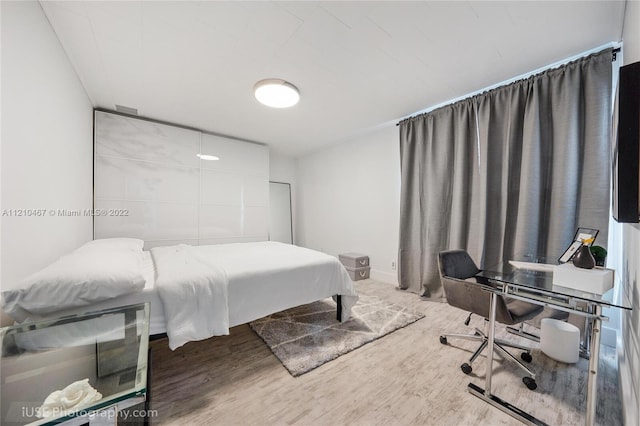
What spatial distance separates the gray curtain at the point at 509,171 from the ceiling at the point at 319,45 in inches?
11.4

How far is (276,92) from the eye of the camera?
2.52 meters

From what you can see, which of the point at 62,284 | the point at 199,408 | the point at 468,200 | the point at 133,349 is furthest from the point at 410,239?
the point at 62,284

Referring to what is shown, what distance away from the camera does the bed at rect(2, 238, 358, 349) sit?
1.23 meters

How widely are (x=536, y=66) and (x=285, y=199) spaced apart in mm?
4752

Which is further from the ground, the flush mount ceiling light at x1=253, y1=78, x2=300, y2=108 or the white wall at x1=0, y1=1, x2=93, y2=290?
the flush mount ceiling light at x1=253, y1=78, x2=300, y2=108

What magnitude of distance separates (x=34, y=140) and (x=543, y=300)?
328cm

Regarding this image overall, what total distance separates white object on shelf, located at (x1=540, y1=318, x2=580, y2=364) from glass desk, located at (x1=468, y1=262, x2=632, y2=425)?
21.5 inches

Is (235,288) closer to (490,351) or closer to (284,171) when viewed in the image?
(490,351)

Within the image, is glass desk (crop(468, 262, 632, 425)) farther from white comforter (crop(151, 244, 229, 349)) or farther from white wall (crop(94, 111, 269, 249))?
white wall (crop(94, 111, 269, 249))

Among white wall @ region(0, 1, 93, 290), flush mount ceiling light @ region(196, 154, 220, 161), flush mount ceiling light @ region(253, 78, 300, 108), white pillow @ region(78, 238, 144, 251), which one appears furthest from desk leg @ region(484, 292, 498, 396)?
flush mount ceiling light @ region(196, 154, 220, 161)

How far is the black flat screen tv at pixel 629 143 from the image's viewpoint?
3.23 feet

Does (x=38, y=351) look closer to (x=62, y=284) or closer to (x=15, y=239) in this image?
(x=62, y=284)
